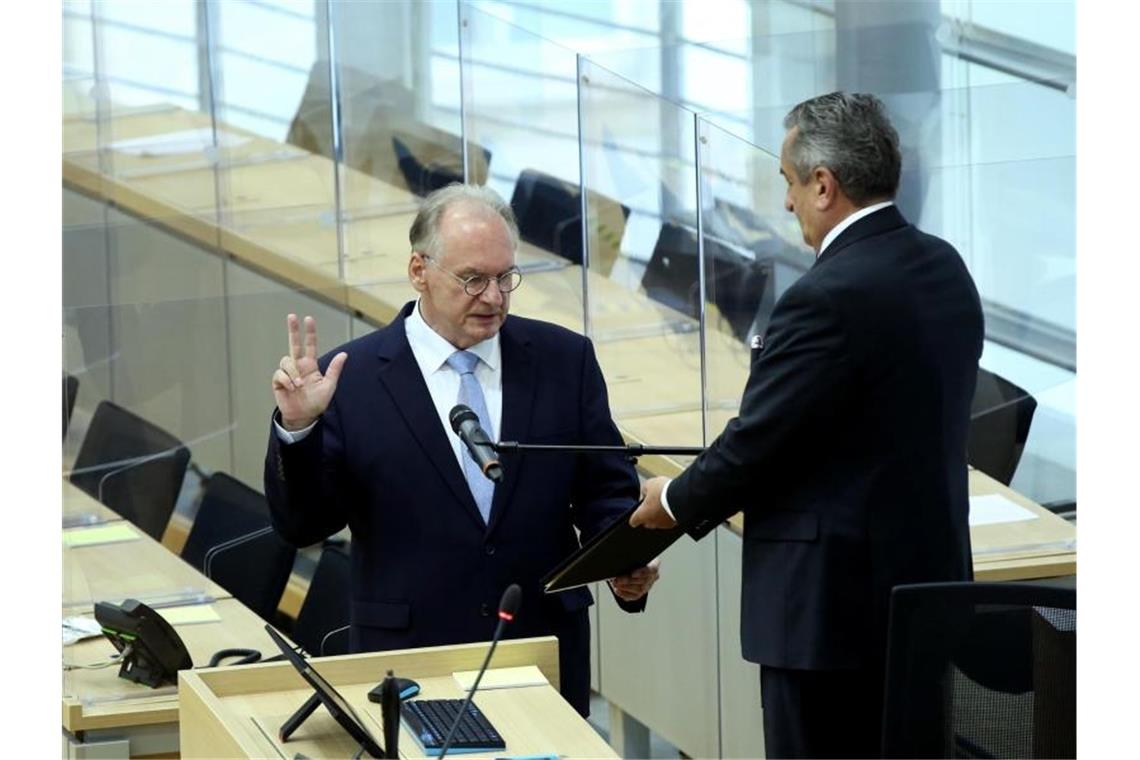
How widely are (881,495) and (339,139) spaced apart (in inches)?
179

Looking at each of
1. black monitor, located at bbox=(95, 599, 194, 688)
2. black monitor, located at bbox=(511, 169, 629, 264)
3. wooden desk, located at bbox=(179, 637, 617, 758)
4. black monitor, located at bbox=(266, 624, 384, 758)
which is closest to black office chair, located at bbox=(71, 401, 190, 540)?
black monitor, located at bbox=(511, 169, 629, 264)

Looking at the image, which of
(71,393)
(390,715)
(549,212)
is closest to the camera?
(390,715)

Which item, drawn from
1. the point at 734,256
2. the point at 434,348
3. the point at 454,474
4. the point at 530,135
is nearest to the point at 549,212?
the point at 530,135

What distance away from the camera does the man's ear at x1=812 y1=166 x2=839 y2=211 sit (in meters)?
3.45

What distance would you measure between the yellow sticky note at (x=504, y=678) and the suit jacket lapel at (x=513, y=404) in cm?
47

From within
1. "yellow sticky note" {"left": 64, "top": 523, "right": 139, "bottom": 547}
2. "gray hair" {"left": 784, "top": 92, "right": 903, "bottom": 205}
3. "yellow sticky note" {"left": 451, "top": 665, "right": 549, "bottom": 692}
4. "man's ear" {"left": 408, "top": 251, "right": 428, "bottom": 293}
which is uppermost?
"gray hair" {"left": 784, "top": 92, "right": 903, "bottom": 205}

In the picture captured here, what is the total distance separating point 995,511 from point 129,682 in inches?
93.3

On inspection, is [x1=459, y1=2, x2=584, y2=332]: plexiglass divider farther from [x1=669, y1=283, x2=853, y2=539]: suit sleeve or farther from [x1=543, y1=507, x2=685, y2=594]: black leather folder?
[x1=669, y1=283, x2=853, y2=539]: suit sleeve

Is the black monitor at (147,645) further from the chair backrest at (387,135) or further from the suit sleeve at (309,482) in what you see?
the chair backrest at (387,135)

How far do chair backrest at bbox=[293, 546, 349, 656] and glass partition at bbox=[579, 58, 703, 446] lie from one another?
1287 mm

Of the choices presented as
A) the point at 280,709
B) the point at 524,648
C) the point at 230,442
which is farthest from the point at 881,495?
the point at 230,442

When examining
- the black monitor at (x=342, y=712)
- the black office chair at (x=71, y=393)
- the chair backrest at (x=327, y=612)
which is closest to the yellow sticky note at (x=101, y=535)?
the black office chair at (x=71, y=393)

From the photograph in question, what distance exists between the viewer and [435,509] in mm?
3848

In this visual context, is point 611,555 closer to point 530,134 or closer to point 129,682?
point 129,682
